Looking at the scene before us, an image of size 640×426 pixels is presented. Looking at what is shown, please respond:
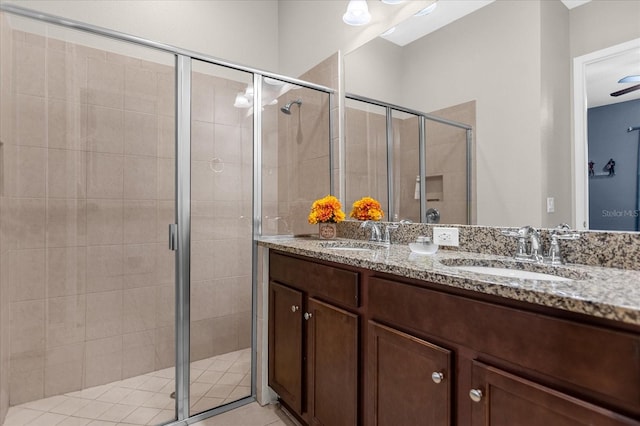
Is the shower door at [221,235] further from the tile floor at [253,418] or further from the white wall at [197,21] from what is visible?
the white wall at [197,21]

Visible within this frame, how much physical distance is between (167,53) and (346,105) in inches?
44.2

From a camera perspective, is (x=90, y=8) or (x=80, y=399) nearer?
(x=80, y=399)

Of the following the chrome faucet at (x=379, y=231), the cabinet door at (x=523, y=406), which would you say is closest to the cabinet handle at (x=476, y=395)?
the cabinet door at (x=523, y=406)

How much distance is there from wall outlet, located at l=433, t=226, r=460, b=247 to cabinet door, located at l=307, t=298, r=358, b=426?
1.96 feet

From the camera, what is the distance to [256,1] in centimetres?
293

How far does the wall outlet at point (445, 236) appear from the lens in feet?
5.09

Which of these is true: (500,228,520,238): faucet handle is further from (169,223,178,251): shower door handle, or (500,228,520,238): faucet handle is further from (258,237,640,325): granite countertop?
(169,223,178,251): shower door handle

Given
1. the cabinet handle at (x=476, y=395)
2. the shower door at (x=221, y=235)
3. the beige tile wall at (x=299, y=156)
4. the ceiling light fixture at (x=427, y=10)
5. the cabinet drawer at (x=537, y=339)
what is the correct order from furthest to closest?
1. the beige tile wall at (x=299, y=156)
2. the shower door at (x=221, y=235)
3. the ceiling light fixture at (x=427, y=10)
4. the cabinet handle at (x=476, y=395)
5. the cabinet drawer at (x=537, y=339)

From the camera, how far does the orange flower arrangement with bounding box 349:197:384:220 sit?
6.64 ft

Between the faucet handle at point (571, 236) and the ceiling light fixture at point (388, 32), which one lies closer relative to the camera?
the faucet handle at point (571, 236)

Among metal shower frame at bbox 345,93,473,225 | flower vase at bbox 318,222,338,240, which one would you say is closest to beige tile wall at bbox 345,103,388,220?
metal shower frame at bbox 345,93,473,225

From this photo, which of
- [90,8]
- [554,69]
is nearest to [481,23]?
[554,69]

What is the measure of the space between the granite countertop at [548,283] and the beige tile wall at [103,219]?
106 centimetres

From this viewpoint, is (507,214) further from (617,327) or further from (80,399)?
(80,399)
